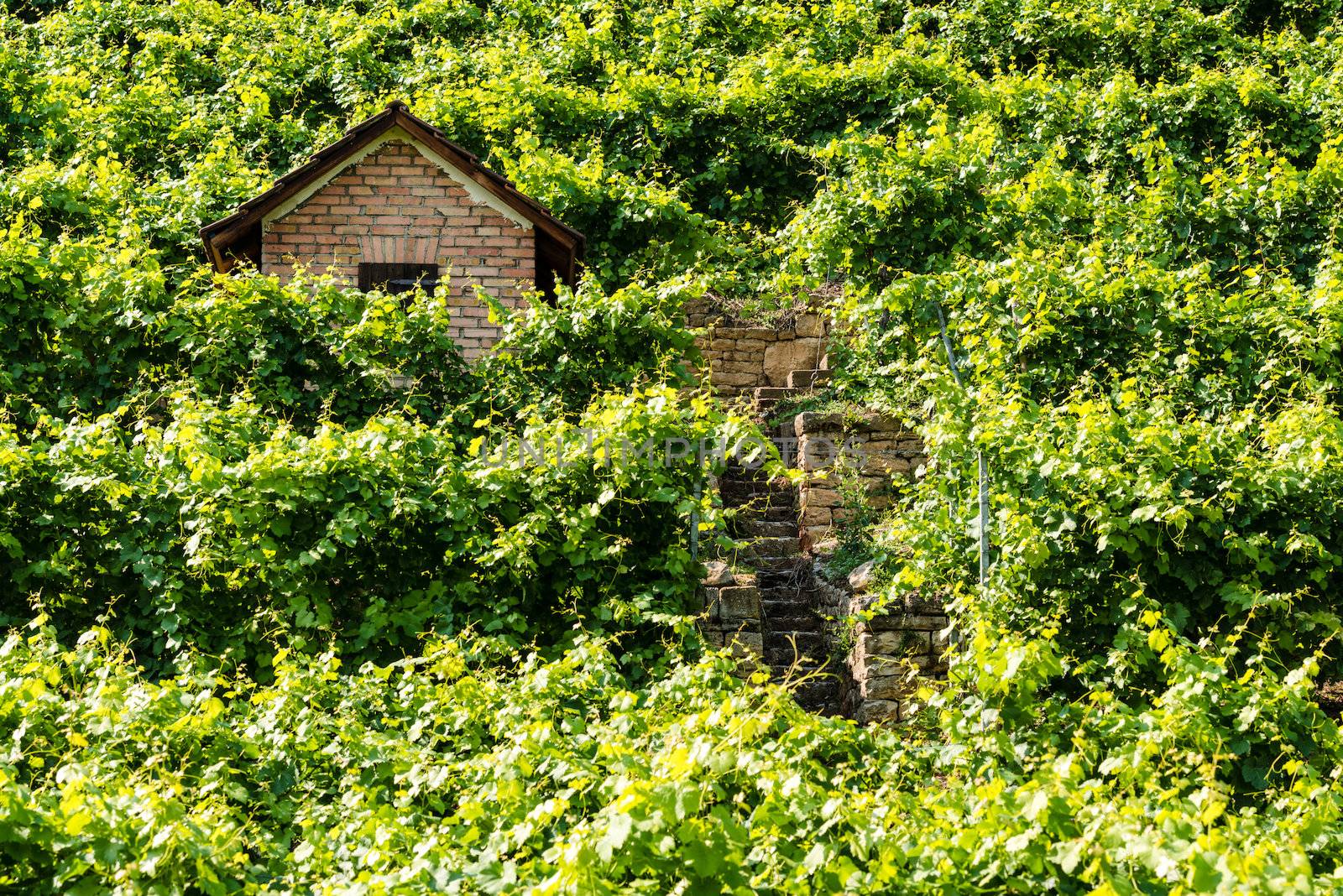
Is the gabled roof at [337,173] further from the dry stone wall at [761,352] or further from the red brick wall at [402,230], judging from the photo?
the dry stone wall at [761,352]

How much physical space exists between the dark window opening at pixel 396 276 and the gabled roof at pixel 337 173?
31.6 inches

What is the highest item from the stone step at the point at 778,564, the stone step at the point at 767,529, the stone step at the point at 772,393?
the stone step at the point at 772,393

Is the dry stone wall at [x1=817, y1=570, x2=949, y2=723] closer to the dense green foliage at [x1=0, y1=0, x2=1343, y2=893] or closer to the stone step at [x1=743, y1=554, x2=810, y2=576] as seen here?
the dense green foliage at [x1=0, y1=0, x2=1343, y2=893]

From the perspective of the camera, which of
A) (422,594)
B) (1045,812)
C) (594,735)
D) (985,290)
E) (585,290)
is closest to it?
(1045,812)

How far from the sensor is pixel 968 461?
8453mm

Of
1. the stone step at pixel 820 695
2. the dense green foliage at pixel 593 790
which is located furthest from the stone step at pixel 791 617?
the dense green foliage at pixel 593 790

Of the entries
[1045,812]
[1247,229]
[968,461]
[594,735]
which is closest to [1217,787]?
[1045,812]

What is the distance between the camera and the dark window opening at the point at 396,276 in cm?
1114

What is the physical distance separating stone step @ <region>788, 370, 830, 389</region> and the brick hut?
2629mm

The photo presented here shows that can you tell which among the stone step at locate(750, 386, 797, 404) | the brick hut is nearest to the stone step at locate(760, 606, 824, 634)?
the stone step at locate(750, 386, 797, 404)

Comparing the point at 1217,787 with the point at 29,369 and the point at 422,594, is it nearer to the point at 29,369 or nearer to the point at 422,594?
the point at 422,594

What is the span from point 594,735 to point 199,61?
13.2 m

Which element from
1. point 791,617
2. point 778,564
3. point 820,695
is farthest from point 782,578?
point 820,695

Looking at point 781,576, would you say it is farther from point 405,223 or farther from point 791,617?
point 405,223
